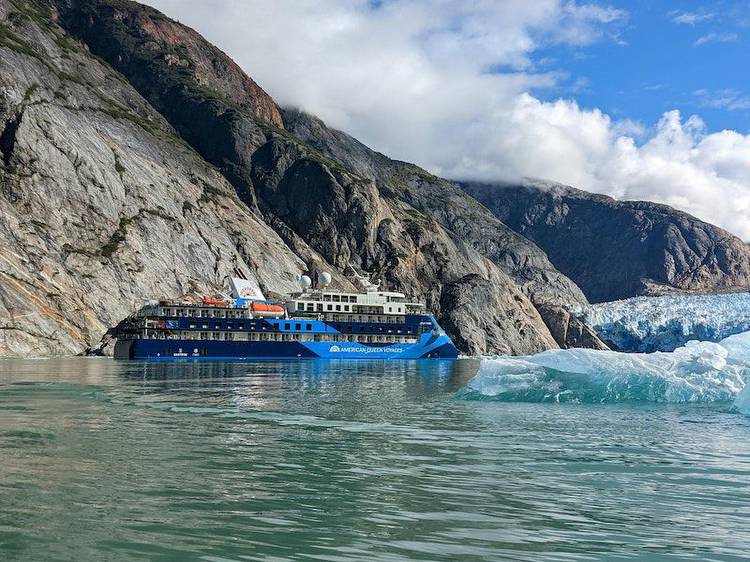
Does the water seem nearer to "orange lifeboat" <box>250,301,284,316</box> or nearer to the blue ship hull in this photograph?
the blue ship hull

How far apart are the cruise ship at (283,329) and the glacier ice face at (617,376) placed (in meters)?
84.8

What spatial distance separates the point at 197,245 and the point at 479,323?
7632cm

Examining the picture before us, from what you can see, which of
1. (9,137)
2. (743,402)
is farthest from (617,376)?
(9,137)

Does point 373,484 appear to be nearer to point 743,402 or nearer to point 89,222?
point 743,402

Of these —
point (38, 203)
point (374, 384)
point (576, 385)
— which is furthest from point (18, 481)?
point (38, 203)

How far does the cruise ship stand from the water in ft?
276

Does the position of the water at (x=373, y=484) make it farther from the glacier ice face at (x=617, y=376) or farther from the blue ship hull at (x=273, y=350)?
the blue ship hull at (x=273, y=350)

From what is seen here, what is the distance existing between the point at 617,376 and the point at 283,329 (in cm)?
9118

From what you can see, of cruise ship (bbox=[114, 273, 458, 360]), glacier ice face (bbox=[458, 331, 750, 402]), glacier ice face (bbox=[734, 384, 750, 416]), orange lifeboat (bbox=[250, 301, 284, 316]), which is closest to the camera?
glacier ice face (bbox=[734, 384, 750, 416])

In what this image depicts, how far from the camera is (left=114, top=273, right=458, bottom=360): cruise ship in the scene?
114750mm

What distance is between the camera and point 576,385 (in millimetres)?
36938

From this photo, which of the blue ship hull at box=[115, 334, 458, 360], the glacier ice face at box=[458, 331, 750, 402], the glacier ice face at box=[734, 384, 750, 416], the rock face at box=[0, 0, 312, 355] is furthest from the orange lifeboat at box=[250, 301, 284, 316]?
the glacier ice face at box=[734, 384, 750, 416]

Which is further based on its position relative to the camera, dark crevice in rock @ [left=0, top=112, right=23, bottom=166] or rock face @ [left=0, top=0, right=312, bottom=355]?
dark crevice in rock @ [left=0, top=112, right=23, bottom=166]

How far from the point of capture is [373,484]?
56.9 ft
